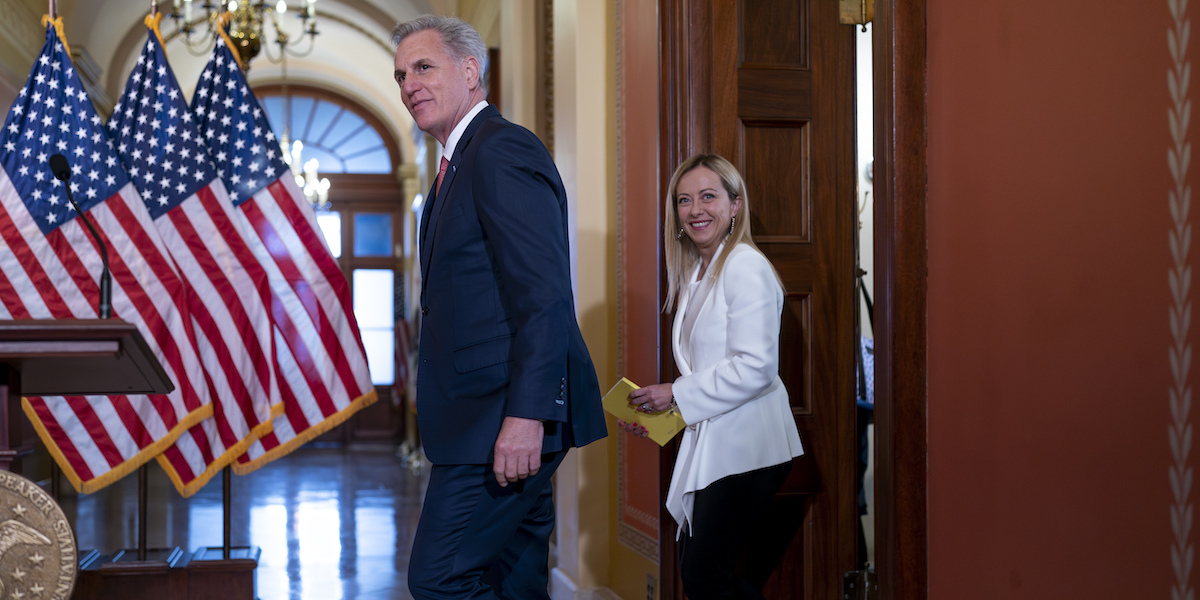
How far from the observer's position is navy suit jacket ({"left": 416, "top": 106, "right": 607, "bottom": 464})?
1773mm

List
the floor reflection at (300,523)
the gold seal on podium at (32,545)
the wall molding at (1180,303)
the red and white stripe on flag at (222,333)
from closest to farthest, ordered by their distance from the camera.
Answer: the wall molding at (1180,303) → the gold seal on podium at (32,545) → the red and white stripe on flag at (222,333) → the floor reflection at (300,523)

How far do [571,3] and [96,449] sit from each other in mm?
2728

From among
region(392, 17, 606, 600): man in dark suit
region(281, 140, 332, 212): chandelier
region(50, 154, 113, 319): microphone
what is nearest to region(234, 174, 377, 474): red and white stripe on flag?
region(50, 154, 113, 319): microphone

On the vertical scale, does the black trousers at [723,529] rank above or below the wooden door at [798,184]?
below

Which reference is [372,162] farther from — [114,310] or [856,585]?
[856,585]

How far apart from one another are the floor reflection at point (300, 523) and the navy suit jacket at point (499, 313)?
8.78 feet

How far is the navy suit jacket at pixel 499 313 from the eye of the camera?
1773mm

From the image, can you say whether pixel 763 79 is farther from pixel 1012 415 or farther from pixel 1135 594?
pixel 1135 594

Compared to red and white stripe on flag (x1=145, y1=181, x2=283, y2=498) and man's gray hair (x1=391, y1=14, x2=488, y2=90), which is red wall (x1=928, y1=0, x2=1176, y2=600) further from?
red and white stripe on flag (x1=145, y1=181, x2=283, y2=498)

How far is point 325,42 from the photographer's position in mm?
11391

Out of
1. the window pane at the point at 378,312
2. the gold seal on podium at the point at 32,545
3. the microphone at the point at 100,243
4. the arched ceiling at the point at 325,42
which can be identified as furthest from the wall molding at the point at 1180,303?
the window pane at the point at 378,312

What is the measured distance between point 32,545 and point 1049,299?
180 centimetres

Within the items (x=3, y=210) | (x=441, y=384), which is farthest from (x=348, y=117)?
(x=441, y=384)

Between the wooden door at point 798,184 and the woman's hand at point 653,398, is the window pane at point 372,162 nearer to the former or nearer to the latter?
the wooden door at point 798,184
